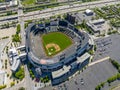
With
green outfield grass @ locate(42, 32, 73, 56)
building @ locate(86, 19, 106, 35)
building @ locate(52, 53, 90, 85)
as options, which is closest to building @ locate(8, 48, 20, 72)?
green outfield grass @ locate(42, 32, 73, 56)

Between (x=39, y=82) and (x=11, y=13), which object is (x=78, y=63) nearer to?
(x=39, y=82)

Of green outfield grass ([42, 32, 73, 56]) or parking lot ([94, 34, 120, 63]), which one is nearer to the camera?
parking lot ([94, 34, 120, 63])

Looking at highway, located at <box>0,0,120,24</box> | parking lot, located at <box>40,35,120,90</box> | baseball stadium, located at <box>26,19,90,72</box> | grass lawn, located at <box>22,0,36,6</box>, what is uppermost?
grass lawn, located at <box>22,0,36,6</box>

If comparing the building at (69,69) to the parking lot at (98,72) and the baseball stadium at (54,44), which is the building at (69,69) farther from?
the baseball stadium at (54,44)

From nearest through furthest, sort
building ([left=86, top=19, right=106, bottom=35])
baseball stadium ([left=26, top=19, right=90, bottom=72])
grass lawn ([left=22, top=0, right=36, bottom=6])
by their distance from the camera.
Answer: baseball stadium ([left=26, top=19, right=90, bottom=72]) < building ([left=86, top=19, right=106, bottom=35]) < grass lawn ([left=22, top=0, right=36, bottom=6])

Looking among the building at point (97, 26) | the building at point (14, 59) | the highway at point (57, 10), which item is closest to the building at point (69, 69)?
the building at point (14, 59)

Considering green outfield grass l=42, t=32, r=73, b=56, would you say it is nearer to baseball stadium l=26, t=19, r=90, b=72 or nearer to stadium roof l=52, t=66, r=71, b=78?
baseball stadium l=26, t=19, r=90, b=72

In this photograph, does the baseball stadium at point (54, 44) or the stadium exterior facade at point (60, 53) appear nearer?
the stadium exterior facade at point (60, 53)
